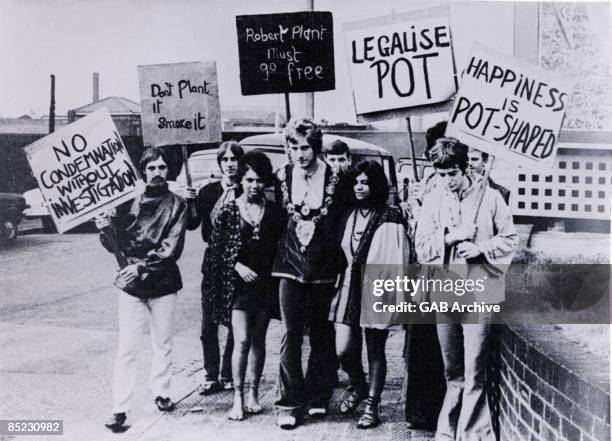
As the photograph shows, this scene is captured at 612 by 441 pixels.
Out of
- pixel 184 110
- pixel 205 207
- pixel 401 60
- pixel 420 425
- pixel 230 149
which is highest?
pixel 401 60

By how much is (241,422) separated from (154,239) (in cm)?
121

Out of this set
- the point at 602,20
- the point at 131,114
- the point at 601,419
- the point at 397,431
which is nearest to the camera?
the point at 601,419

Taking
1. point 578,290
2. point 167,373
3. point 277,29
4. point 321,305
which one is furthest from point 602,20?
point 167,373

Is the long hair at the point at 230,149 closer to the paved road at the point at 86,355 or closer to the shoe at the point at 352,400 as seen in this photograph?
the paved road at the point at 86,355

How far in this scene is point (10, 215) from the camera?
15.2ft

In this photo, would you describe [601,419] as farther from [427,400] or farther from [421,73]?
Answer: [421,73]

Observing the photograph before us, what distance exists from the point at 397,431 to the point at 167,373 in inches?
56.3

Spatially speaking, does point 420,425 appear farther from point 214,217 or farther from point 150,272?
point 150,272

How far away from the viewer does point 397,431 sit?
3.84 meters

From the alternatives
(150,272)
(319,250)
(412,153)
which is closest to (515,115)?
(412,153)

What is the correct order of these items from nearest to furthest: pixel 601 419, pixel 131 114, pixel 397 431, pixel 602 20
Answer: pixel 601 419
pixel 397 431
pixel 602 20
pixel 131 114

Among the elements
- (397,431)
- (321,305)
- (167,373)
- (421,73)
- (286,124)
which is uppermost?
(421,73)

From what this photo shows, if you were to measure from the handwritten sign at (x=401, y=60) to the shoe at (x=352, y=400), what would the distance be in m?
1.67

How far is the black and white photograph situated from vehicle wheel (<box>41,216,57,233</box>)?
0.40 ft
